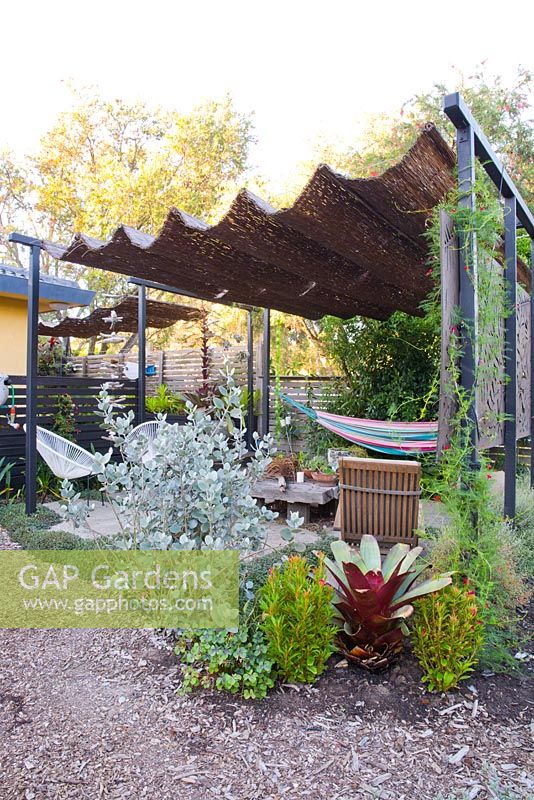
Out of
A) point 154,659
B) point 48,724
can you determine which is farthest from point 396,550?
point 48,724

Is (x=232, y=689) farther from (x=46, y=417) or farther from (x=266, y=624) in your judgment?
(x=46, y=417)

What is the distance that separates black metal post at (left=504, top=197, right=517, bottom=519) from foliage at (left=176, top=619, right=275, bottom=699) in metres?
2.07

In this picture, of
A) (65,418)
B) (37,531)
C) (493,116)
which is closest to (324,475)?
Result: (37,531)

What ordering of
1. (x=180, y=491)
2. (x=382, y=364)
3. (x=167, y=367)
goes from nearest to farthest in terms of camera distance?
(x=180, y=491)
(x=382, y=364)
(x=167, y=367)

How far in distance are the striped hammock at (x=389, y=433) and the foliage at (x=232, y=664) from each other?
2909 mm

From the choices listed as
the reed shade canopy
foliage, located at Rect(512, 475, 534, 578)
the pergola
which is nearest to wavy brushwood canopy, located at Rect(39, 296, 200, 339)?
the pergola

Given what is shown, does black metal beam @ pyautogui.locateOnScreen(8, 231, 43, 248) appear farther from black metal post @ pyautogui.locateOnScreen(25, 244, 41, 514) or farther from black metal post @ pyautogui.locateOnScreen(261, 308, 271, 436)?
black metal post @ pyautogui.locateOnScreen(261, 308, 271, 436)

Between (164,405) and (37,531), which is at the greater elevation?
(164,405)

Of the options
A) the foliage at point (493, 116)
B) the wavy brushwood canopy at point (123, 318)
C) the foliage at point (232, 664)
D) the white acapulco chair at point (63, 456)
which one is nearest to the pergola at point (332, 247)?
the white acapulco chair at point (63, 456)

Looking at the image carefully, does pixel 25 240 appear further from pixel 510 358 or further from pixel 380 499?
pixel 510 358

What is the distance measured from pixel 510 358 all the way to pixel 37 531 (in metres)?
3.07

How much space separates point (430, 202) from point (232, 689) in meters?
2.25

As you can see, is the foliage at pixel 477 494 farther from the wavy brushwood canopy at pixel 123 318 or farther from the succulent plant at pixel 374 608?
the wavy brushwood canopy at pixel 123 318

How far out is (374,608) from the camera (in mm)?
1785
